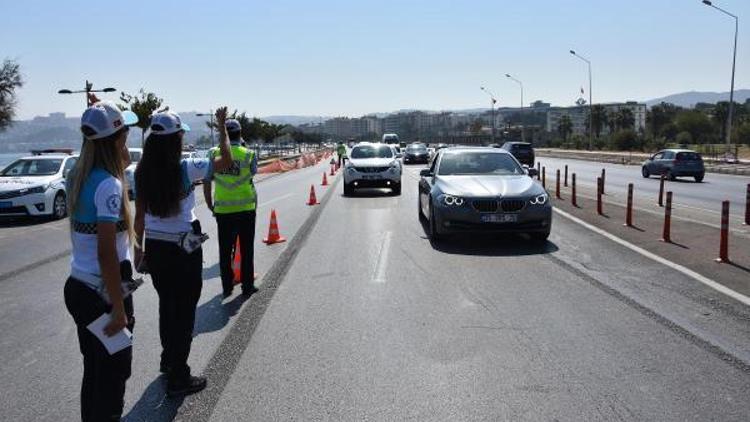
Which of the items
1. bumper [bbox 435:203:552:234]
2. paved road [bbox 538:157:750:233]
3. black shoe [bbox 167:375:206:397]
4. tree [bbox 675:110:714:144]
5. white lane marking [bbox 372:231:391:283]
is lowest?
paved road [bbox 538:157:750:233]

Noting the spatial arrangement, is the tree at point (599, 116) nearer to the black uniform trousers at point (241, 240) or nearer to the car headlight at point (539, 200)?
the car headlight at point (539, 200)

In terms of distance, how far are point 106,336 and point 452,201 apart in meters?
8.11

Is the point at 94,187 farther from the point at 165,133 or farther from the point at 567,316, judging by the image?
the point at 567,316

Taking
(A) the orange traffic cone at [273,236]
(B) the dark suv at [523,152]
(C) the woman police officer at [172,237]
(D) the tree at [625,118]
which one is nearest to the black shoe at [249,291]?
(C) the woman police officer at [172,237]

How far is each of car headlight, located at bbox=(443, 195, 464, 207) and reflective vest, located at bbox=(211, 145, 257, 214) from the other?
4.08 meters

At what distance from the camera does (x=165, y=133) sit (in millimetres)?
4348

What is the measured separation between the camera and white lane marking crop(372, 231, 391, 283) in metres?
8.55

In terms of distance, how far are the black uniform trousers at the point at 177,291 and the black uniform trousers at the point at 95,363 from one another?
112 cm

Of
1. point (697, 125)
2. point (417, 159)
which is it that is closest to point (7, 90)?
point (417, 159)

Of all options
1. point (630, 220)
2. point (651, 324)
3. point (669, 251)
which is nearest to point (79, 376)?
point (651, 324)

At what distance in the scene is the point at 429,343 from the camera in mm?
5715

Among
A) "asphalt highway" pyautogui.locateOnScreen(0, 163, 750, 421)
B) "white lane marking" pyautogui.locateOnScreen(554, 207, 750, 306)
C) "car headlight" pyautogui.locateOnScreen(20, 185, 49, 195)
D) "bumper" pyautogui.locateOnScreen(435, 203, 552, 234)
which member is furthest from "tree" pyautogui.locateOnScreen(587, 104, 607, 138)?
"asphalt highway" pyautogui.locateOnScreen(0, 163, 750, 421)

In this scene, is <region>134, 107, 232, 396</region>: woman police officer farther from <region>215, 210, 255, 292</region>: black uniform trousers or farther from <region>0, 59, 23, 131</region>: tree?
<region>0, 59, 23, 131</region>: tree

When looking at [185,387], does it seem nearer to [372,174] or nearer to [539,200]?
[539,200]
